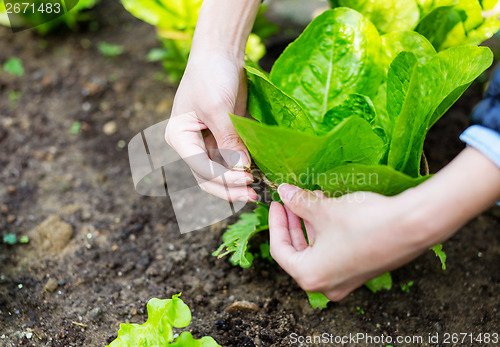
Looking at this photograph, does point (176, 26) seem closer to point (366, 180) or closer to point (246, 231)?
point (246, 231)


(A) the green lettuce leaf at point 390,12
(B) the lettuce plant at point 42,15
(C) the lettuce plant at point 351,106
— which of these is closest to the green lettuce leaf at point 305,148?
(C) the lettuce plant at point 351,106

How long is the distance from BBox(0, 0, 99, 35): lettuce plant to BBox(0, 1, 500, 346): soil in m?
0.38

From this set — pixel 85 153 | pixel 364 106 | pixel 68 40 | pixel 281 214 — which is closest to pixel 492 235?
pixel 364 106

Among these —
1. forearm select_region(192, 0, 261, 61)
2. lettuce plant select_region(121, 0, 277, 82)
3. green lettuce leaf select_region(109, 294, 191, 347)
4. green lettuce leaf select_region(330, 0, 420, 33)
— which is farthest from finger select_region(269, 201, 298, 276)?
lettuce plant select_region(121, 0, 277, 82)

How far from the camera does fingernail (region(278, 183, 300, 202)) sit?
3.68 feet

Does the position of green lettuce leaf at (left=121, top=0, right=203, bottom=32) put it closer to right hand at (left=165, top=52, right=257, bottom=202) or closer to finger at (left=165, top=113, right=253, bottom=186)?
right hand at (left=165, top=52, right=257, bottom=202)

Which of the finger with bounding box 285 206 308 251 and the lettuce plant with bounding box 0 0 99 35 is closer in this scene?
the finger with bounding box 285 206 308 251

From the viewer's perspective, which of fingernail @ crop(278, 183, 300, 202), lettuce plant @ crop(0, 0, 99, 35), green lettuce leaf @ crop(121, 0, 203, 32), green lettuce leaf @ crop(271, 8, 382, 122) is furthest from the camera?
lettuce plant @ crop(0, 0, 99, 35)

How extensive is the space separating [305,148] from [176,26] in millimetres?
1280

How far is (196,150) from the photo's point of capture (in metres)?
1.25

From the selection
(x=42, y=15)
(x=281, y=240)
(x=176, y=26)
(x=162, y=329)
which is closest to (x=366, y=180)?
(x=281, y=240)

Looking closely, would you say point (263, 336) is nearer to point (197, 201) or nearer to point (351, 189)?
Answer: point (351, 189)

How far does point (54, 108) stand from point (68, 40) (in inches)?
23.0

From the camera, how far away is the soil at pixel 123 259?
1399 millimetres
